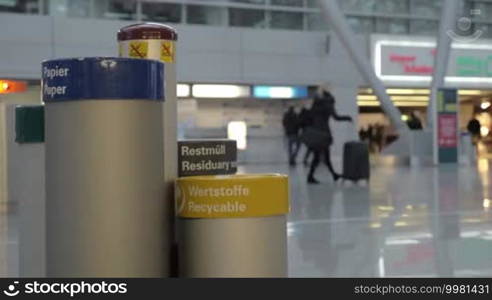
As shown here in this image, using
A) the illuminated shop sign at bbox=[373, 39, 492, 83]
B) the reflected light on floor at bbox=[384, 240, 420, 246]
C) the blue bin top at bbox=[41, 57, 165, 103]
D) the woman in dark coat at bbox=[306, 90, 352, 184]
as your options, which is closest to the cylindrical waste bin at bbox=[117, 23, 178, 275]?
the blue bin top at bbox=[41, 57, 165, 103]

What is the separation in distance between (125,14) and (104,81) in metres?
22.3

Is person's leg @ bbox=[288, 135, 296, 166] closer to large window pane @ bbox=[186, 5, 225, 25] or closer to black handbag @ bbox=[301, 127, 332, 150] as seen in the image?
large window pane @ bbox=[186, 5, 225, 25]

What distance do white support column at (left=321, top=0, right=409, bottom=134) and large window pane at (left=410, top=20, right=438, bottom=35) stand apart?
23.2ft

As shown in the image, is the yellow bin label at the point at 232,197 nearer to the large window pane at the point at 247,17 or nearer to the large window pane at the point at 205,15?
the large window pane at the point at 205,15

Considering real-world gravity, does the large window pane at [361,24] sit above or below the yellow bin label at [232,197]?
above

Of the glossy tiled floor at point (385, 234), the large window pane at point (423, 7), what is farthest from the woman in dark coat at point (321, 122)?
the large window pane at point (423, 7)

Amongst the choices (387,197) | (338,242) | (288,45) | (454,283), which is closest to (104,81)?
(454,283)

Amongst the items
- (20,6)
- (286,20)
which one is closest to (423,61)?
(286,20)

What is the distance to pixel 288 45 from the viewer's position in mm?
25812

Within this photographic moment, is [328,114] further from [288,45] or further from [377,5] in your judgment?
[377,5]

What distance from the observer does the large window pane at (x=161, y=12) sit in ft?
78.1

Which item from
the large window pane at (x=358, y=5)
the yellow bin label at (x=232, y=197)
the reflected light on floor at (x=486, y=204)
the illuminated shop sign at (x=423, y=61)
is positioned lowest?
the reflected light on floor at (x=486, y=204)

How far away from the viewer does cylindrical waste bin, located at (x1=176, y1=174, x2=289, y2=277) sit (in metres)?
2.32

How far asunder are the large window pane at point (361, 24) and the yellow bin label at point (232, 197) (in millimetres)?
25031
